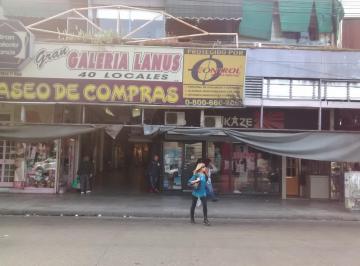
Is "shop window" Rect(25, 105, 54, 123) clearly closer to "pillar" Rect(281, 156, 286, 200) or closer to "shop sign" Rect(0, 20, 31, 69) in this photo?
"shop sign" Rect(0, 20, 31, 69)

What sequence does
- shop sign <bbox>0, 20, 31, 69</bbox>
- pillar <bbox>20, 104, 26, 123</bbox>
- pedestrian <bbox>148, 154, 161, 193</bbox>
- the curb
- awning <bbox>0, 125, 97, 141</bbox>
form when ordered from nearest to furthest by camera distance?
1. the curb
2. awning <bbox>0, 125, 97, 141</bbox>
3. shop sign <bbox>0, 20, 31, 69</bbox>
4. pillar <bbox>20, 104, 26, 123</bbox>
5. pedestrian <bbox>148, 154, 161, 193</bbox>

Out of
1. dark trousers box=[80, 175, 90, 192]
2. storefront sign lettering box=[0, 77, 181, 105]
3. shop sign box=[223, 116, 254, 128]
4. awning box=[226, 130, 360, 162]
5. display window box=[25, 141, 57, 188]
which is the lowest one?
dark trousers box=[80, 175, 90, 192]

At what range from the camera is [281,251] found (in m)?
9.66

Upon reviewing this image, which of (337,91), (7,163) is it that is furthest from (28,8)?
(337,91)

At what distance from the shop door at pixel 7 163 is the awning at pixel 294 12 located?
11.8m

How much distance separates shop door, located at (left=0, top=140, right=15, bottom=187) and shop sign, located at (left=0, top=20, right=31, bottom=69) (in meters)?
3.68

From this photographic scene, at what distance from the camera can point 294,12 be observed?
1978 centimetres

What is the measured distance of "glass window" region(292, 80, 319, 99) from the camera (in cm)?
1859

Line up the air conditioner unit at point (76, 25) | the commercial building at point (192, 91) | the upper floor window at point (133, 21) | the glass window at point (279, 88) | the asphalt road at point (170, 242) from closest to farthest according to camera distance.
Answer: the asphalt road at point (170, 242) → the commercial building at point (192, 91) → the glass window at point (279, 88) → the air conditioner unit at point (76, 25) → the upper floor window at point (133, 21)

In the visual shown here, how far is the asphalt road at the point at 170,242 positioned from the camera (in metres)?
8.67

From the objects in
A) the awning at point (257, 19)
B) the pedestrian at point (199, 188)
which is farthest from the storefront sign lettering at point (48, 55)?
the pedestrian at point (199, 188)

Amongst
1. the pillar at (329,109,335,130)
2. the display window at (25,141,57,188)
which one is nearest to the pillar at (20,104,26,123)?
the display window at (25,141,57,188)

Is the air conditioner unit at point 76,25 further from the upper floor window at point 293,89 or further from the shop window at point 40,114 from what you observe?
the upper floor window at point 293,89

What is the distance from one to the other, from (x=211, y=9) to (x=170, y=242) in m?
11.4
